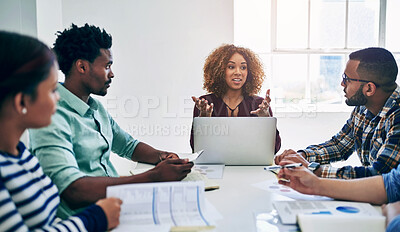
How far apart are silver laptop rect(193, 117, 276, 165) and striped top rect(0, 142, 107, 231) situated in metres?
0.80

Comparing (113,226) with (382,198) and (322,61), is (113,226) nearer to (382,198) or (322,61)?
(382,198)

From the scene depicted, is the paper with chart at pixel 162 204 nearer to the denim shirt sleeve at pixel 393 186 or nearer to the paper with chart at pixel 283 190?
the paper with chart at pixel 283 190

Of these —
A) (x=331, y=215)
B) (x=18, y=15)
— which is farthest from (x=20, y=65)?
(x=18, y=15)

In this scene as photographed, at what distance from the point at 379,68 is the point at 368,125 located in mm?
291

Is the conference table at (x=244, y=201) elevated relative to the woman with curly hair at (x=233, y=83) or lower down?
lower down

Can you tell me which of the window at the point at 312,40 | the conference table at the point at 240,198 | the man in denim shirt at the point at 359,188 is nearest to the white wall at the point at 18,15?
the conference table at the point at 240,198

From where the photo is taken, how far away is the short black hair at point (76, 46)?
1.46m

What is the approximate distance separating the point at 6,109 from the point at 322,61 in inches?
139

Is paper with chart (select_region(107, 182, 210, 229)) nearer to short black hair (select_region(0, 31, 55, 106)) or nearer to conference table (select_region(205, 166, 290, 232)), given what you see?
conference table (select_region(205, 166, 290, 232))

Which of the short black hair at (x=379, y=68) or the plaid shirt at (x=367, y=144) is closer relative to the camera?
the plaid shirt at (x=367, y=144)

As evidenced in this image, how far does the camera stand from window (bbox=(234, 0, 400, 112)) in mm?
3607

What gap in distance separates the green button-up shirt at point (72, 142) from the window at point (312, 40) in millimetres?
2369

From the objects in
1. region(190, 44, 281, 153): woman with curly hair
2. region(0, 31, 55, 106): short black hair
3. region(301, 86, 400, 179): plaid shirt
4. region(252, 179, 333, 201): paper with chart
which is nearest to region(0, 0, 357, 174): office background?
region(190, 44, 281, 153): woman with curly hair

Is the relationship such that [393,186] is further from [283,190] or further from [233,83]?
[233,83]
